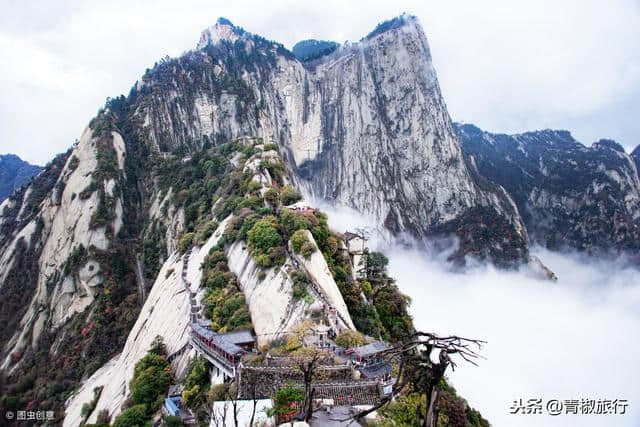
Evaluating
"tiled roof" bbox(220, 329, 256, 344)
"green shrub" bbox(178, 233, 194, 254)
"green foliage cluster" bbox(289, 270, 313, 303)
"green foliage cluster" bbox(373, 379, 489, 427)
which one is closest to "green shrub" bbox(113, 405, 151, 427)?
"tiled roof" bbox(220, 329, 256, 344)

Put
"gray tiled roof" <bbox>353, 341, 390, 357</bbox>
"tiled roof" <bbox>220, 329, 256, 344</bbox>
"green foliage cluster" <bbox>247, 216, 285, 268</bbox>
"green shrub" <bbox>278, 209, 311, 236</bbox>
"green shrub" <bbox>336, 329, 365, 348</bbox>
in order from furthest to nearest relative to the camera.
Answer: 1. "green shrub" <bbox>278, 209, 311, 236</bbox>
2. "green foliage cluster" <bbox>247, 216, 285, 268</bbox>
3. "tiled roof" <bbox>220, 329, 256, 344</bbox>
4. "green shrub" <bbox>336, 329, 365, 348</bbox>
5. "gray tiled roof" <bbox>353, 341, 390, 357</bbox>

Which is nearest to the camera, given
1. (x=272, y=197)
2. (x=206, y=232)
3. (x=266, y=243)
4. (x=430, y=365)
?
(x=430, y=365)

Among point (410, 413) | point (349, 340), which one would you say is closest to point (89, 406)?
point (349, 340)

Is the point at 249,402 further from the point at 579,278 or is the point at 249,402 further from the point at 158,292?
the point at 579,278

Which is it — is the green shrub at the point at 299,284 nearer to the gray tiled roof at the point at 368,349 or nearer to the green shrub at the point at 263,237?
the green shrub at the point at 263,237

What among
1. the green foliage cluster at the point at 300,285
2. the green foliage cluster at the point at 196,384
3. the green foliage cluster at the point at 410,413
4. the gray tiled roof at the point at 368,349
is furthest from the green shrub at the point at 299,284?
the green foliage cluster at the point at 410,413

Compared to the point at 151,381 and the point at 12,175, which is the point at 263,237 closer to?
the point at 151,381

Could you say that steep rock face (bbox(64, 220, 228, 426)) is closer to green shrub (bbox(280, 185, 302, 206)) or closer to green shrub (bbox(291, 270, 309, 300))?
green shrub (bbox(280, 185, 302, 206))
